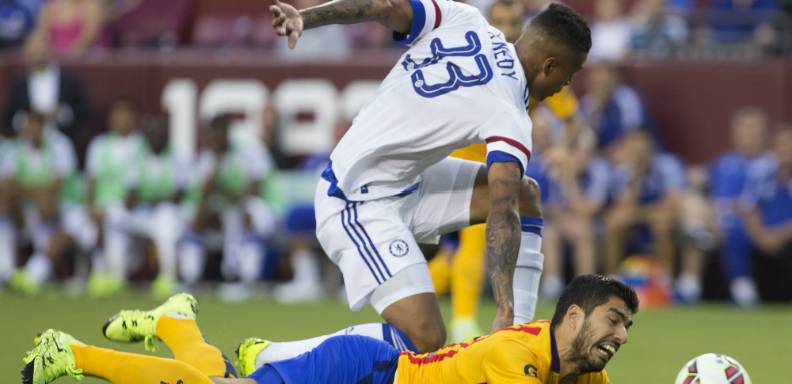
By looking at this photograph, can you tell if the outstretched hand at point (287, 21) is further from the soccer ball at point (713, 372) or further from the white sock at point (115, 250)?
the white sock at point (115, 250)

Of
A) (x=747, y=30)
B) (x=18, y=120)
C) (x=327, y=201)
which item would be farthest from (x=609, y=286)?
(x=18, y=120)

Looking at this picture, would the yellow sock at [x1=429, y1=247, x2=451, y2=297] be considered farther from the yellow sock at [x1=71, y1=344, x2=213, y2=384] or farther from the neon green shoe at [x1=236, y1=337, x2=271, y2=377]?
the yellow sock at [x1=71, y1=344, x2=213, y2=384]

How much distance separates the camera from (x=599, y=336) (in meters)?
6.23

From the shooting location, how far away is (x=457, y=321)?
10.5m

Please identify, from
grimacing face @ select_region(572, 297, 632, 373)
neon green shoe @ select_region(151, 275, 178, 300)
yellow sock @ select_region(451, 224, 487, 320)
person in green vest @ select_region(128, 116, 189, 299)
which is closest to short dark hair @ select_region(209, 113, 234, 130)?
person in green vest @ select_region(128, 116, 189, 299)

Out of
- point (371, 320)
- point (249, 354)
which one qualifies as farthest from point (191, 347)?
point (371, 320)

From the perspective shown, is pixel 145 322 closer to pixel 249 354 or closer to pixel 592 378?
pixel 249 354

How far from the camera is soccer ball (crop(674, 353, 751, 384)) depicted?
6.97 metres

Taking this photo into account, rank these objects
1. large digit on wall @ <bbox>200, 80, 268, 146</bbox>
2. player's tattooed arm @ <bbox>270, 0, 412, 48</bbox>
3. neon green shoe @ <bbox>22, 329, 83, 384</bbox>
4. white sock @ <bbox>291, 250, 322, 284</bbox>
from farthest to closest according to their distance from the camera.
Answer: large digit on wall @ <bbox>200, 80, 268, 146</bbox>, white sock @ <bbox>291, 250, 322, 284</bbox>, neon green shoe @ <bbox>22, 329, 83, 384</bbox>, player's tattooed arm @ <bbox>270, 0, 412, 48</bbox>

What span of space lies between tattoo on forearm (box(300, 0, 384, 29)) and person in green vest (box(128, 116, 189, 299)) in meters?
9.17

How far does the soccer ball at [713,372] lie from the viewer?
6.97 metres

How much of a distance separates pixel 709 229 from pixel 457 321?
4.87m

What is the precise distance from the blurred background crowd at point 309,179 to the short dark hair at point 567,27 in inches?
259

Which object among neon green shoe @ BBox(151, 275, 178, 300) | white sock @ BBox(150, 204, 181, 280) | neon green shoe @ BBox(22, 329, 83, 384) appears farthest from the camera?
white sock @ BBox(150, 204, 181, 280)
